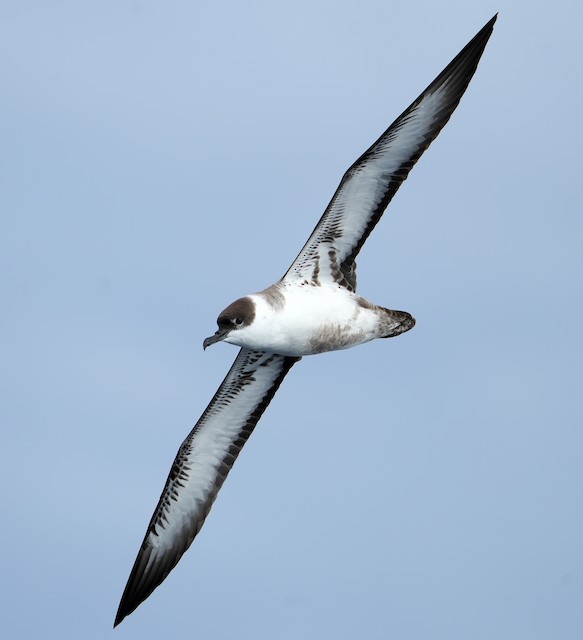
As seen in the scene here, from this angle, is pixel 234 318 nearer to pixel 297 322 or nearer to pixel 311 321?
pixel 297 322

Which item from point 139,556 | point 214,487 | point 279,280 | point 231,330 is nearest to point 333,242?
point 279,280

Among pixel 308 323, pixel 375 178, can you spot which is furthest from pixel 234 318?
pixel 375 178

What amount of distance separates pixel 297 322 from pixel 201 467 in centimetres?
406

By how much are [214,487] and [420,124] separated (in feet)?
23.4

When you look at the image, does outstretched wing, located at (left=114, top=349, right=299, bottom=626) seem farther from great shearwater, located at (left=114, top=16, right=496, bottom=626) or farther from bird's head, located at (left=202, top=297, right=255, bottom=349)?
bird's head, located at (left=202, top=297, right=255, bottom=349)

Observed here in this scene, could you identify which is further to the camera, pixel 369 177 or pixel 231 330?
pixel 369 177

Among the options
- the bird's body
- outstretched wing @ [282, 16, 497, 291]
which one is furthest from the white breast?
outstretched wing @ [282, 16, 497, 291]

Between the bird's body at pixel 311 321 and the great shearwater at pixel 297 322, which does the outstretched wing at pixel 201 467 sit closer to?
the great shearwater at pixel 297 322

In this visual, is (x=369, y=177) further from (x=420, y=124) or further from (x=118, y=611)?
(x=118, y=611)

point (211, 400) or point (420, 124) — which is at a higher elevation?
point (420, 124)

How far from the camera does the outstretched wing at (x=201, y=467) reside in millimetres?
22984

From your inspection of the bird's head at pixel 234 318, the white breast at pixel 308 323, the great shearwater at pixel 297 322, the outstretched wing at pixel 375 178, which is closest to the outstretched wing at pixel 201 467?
the great shearwater at pixel 297 322

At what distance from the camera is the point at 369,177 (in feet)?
70.3

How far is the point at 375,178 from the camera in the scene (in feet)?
70.4
